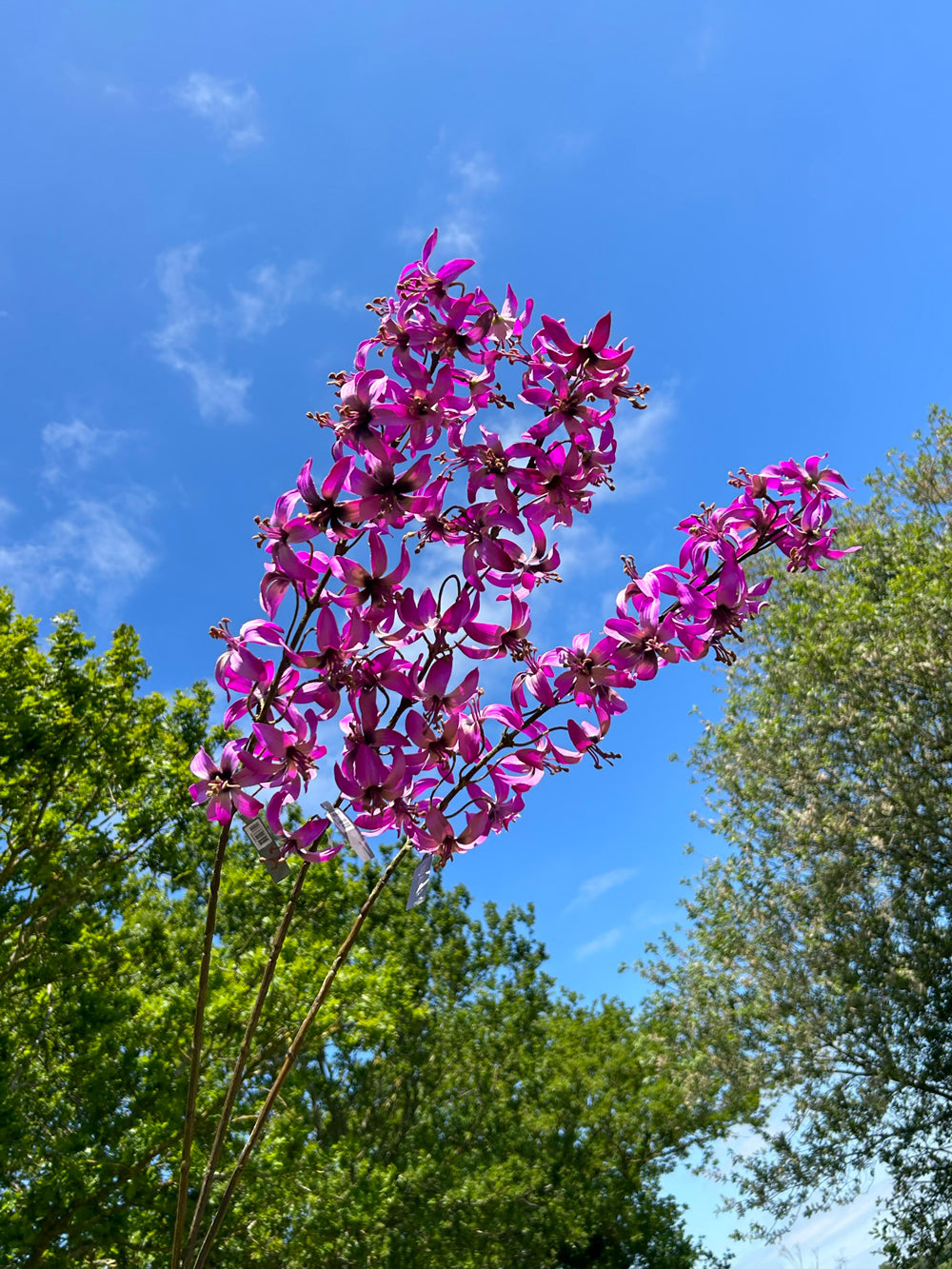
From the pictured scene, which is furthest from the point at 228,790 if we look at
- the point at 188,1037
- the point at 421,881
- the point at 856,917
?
the point at 856,917

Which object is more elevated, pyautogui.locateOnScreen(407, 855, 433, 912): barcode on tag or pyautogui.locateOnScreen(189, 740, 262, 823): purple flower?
pyautogui.locateOnScreen(189, 740, 262, 823): purple flower

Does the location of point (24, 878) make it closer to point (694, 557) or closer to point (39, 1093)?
point (39, 1093)

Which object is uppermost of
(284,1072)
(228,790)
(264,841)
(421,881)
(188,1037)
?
(188,1037)

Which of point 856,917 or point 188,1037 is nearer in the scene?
point 188,1037

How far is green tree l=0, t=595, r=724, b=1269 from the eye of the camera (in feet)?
27.1

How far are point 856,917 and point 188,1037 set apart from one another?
34.2 ft

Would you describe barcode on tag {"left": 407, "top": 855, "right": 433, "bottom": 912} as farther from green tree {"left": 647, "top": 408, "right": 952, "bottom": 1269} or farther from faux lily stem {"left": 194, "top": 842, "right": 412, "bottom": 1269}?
green tree {"left": 647, "top": 408, "right": 952, "bottom": 1269}

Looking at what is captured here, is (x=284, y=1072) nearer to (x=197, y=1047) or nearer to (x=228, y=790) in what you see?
(x=197, y=1047)

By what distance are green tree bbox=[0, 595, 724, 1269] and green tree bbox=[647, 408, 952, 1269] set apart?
6.21ft

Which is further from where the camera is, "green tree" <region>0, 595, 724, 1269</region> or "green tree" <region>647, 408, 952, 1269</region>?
"green tree" <region>647, 408, 952, 1269</region>

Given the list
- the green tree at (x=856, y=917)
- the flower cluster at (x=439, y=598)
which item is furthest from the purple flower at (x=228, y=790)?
the green tree at (x=856, y=917)

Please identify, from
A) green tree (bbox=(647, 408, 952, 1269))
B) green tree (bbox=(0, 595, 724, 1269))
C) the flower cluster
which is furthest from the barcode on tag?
green tree (bbox=(647, 408, 952, 1269))

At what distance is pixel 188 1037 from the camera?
10.1m

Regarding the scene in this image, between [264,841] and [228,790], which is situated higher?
[228,790]
